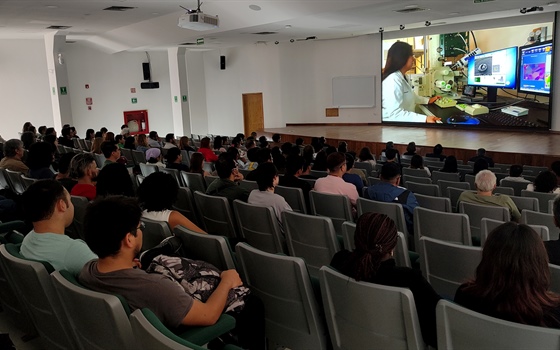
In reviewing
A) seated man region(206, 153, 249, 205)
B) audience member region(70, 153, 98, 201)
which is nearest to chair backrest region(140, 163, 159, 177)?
audience member region(70, 153, 98, 201)

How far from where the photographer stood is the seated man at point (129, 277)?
2.04 metres

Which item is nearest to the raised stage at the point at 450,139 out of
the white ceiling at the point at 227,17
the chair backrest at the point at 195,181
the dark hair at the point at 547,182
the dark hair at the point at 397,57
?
the dark hair at the point at 397,57

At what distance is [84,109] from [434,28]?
12511mm

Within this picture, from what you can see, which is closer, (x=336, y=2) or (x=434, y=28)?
(x=336, y=2)

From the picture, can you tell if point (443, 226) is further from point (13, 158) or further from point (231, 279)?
point (13, 158)

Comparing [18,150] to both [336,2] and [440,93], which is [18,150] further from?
[440,93]

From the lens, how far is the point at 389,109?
1770 cm

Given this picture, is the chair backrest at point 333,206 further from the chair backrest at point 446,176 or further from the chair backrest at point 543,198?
the chair backrest at point 446,176

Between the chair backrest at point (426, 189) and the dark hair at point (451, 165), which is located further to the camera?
the dark hair at point (451, 165)

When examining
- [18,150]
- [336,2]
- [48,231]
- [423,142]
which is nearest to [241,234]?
[48,231]

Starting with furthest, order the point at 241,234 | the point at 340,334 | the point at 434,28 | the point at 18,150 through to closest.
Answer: the point at 434,28 < the point at 18,150 < the point at 241,234 < the point at 340,334

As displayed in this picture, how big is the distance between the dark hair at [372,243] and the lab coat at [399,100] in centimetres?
1552

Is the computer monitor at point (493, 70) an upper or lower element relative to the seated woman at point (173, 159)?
upper

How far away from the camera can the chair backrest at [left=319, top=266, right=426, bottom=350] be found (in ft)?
6.49
